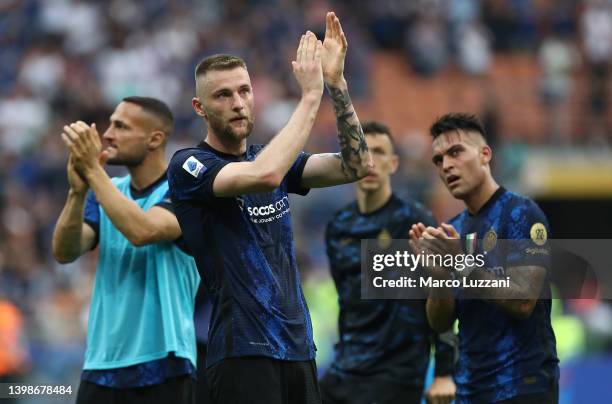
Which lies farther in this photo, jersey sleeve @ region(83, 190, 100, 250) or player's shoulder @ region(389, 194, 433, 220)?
player's shoulder @ region(389, 194, 433, 220)

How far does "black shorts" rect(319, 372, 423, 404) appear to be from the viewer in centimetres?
766

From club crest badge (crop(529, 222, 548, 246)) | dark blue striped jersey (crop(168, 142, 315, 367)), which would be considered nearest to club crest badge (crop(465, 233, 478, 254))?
club crest badge (crop(529, 222, 548, 246))

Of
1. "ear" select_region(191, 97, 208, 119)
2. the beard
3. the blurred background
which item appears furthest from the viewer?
the blurred background

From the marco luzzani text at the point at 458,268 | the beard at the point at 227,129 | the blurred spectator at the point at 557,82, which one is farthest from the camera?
the blurred spectator at the point at 557,82

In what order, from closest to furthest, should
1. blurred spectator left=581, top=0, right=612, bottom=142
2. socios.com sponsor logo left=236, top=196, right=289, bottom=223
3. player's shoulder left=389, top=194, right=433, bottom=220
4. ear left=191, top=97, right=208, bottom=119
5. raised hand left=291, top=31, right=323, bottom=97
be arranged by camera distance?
raised hand left=291, top=31, right=323, bottom=97
socios.com sponsor logo left=236, top=196, right=289, bottom=223
ear left=191, top=97, right=208, bottom=119
player's shoulder left=389, top=194, right=433, bottom=220
blurred spectator left=581, top=0, right=612, bottom=142

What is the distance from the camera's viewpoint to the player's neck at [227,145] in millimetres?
5773

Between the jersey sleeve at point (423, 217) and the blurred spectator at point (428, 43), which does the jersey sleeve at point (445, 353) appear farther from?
the blurred spectator at point (428, 43)

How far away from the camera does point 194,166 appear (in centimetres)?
558

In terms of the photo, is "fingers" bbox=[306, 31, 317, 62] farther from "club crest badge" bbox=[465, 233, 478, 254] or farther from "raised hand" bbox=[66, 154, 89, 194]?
"raised hand" bbox=[66, 154, 89, 194]

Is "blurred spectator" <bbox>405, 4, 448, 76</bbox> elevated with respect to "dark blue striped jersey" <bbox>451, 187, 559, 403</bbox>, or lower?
elevated

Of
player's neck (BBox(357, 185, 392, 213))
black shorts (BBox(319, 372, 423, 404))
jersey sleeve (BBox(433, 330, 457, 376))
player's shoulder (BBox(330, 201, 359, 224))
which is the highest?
player's neck (BBox(357, 185, 392, 213))

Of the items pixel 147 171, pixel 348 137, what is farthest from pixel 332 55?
pixel 147 171

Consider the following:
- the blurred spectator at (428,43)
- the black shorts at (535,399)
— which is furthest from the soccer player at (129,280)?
the blurred spectator at (428,43)

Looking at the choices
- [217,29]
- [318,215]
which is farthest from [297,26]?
[318,215]
